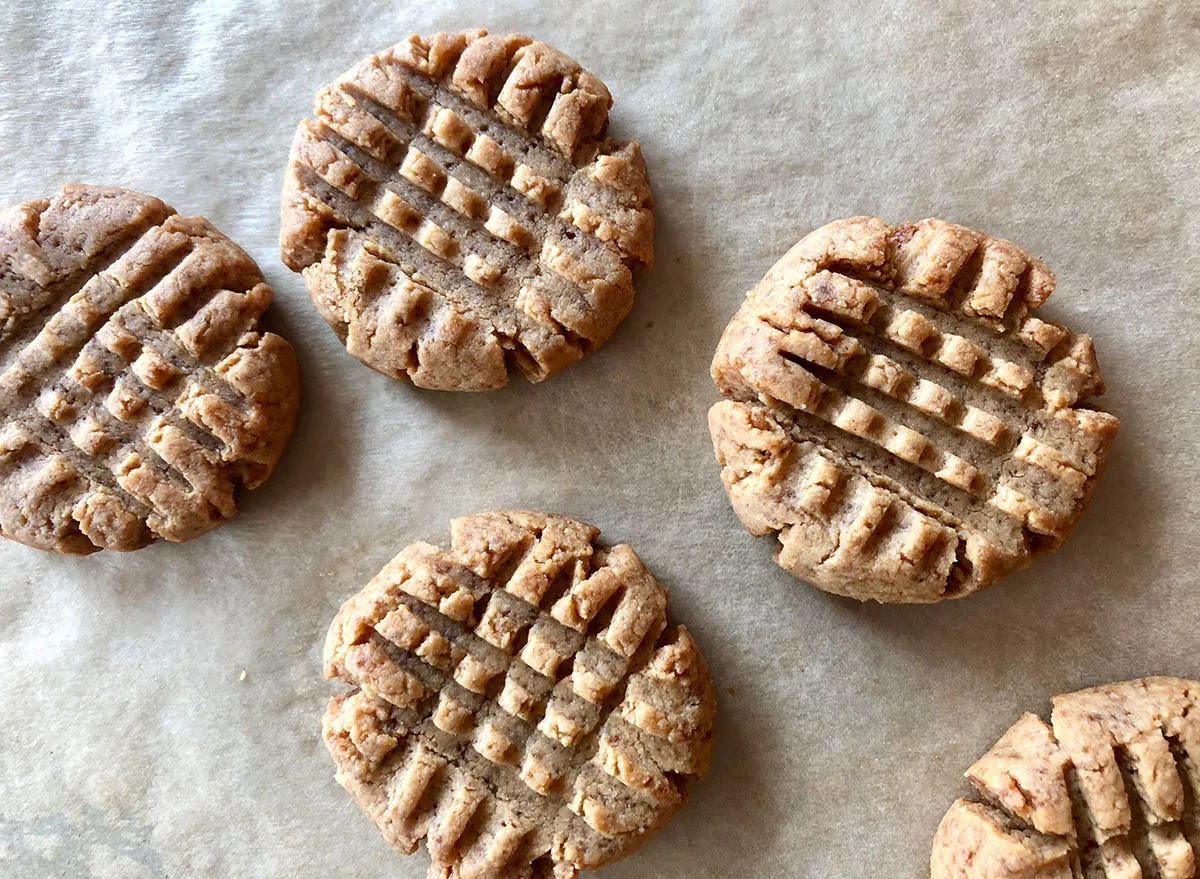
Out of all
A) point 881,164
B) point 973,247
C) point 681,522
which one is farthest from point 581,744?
point 881,164

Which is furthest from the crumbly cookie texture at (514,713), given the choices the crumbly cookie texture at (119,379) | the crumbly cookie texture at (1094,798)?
the crumbly cookie texture at (1094,798)

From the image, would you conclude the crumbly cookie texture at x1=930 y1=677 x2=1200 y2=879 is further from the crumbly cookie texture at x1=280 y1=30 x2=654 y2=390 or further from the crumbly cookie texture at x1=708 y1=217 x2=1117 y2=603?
the crumbly cookie texture at x1=280 y1=30 x2=654 y2=390

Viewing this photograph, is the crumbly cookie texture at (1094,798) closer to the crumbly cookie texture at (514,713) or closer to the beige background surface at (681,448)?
Answer: the beige background surface at (681,448)

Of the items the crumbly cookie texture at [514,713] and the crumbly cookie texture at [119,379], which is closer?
the crumbly cookie texture at [514,713]

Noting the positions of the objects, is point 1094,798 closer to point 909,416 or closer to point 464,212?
point 909,416

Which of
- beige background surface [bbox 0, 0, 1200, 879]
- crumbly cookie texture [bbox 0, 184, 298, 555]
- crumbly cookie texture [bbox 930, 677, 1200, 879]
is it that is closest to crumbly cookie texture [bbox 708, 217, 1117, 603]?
beige background surface [bbox 0, 0, 1200, 879]

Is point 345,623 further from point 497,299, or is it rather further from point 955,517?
point 955,517
